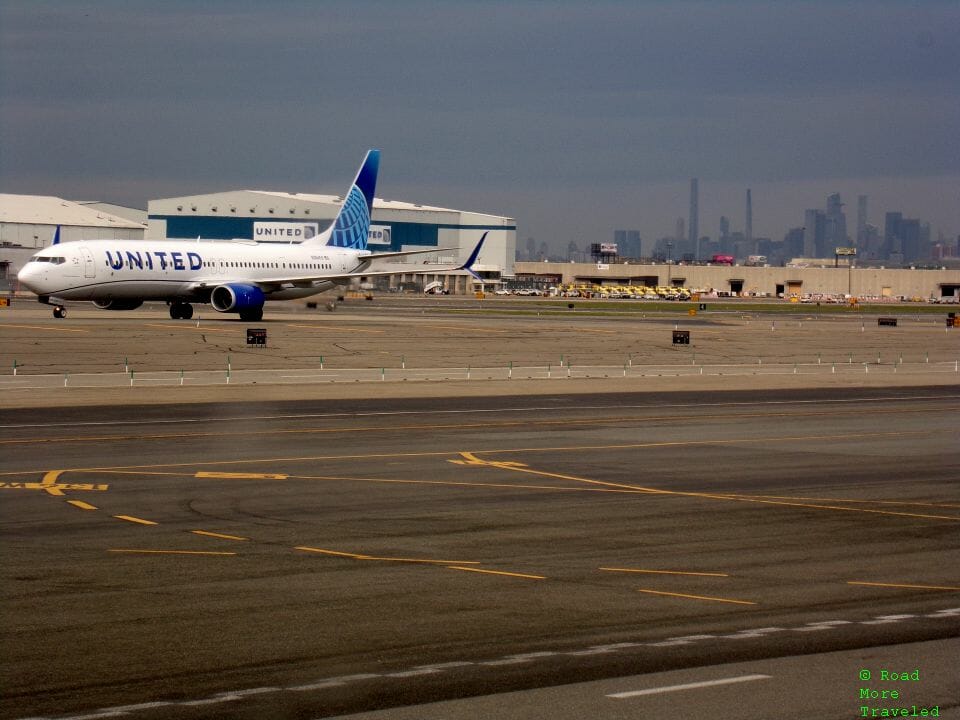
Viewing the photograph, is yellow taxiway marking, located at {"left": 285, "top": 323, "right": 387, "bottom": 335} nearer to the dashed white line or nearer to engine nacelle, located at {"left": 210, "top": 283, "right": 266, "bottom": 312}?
engine nacelle, located at {"left": 210, "top": 283, "right": 266, "bottom": 312}

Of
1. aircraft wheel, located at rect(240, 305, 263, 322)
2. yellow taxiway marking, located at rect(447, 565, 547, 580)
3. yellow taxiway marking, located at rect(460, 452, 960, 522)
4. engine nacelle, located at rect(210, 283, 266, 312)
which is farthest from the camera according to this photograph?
aircraft wheel, located at rect(240, 305, 263, 322)

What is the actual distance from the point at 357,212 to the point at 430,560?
8087 centimetres

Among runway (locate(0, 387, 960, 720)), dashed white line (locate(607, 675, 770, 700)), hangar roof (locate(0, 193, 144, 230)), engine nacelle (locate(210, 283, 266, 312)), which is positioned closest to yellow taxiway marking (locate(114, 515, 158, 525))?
runway (locate(0, 387, 960, 720))

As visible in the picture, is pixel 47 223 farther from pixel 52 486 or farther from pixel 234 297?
pixel 52 486

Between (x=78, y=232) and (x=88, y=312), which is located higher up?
(x=78, y=232)

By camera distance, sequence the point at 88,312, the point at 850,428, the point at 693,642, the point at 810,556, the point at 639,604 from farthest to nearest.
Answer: the point at 88,312, the point at 850,428, the point at 810,556, the point at 639,604, the point at 693,642

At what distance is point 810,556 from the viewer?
18.8m

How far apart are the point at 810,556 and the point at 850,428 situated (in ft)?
67.1

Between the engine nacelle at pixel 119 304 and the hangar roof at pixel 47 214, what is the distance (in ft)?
353

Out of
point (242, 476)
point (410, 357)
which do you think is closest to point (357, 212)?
point (410, 357)

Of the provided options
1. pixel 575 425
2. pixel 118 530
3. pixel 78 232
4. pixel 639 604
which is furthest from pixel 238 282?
pixel 78 232

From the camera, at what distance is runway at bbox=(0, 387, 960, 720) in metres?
12.6

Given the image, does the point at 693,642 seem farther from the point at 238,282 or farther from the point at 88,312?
the point at 88,312

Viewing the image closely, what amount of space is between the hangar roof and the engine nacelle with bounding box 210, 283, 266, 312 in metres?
111
